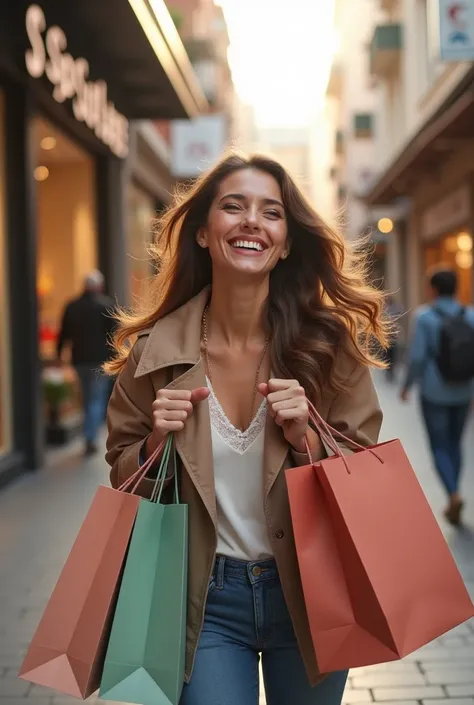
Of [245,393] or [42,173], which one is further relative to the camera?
[42,173]

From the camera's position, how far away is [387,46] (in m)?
24.1

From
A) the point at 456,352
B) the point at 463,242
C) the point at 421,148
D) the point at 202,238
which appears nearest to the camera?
the point at 202,238

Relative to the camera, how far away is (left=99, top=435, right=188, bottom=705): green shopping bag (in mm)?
1872

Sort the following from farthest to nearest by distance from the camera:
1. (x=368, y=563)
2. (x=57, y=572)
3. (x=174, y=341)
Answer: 1. (x=57, y=572)
2. (x=174, y=341)
3. (x=368, y=563)

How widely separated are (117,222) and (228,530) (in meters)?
12.1

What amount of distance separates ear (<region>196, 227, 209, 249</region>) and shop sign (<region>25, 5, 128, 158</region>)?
21.8ft

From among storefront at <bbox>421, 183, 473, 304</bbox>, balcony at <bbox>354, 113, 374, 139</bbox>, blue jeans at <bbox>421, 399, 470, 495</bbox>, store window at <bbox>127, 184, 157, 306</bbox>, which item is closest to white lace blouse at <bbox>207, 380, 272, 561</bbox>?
blue jeans at <bbox>421, 399, 470, 495</bbox>

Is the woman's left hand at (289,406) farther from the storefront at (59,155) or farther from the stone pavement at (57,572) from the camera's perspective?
the storefront at (59,155)

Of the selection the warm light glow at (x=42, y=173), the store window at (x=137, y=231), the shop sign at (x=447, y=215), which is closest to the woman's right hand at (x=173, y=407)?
the warm light glow at (x=42, y=173)

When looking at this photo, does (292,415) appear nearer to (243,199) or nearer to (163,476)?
(163,476)

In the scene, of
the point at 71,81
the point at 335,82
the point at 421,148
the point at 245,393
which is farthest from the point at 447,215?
the point at 335,82

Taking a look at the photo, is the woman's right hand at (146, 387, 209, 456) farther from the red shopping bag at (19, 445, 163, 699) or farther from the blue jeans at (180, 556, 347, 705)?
the blue jeans at (180, 556, 347, 705)

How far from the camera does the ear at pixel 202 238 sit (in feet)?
7.99

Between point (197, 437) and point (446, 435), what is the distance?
4886 mm
